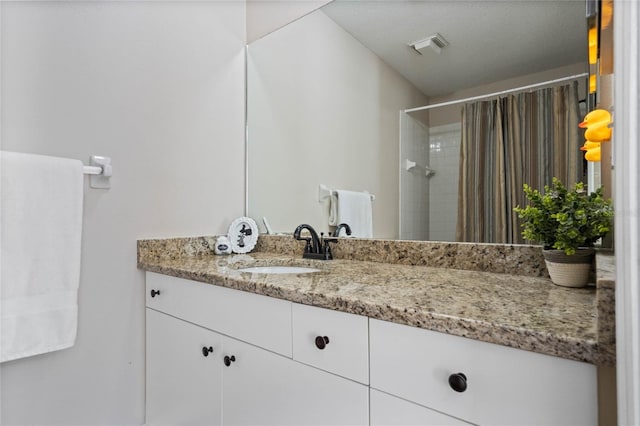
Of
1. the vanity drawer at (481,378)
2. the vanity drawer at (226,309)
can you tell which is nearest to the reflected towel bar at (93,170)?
the vanity drawer at (226,309)

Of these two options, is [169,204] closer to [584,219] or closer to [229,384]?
[229,384]

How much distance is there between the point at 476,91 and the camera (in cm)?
123

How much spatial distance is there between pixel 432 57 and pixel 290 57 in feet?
2.75

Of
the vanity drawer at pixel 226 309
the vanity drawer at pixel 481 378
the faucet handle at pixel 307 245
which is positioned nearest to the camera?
the vanity drawer at pixel 481 378

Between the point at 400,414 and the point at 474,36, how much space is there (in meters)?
1.26

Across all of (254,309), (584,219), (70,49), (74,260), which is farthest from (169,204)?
(584,219)

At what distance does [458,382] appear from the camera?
24.9 inches

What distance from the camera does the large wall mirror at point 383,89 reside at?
117 cm

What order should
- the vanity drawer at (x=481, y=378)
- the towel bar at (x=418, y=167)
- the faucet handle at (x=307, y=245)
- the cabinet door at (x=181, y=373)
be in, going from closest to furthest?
the vanity drawer at (x=481, y=378), the cabinet door at (x=181, y=373), the towel bar at (x=418, y=167), the faucet handle at (x=307, y=245)

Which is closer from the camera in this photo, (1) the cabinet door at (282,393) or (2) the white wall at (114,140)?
(1) the cabinet door at (282,393)

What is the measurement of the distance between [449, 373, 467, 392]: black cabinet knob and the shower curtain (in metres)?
0.66

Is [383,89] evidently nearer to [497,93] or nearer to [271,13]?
[497,93]

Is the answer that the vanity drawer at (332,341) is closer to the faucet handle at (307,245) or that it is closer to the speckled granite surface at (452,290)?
the speckled granite surface at (452,290)

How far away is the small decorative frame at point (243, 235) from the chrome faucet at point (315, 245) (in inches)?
13.6
